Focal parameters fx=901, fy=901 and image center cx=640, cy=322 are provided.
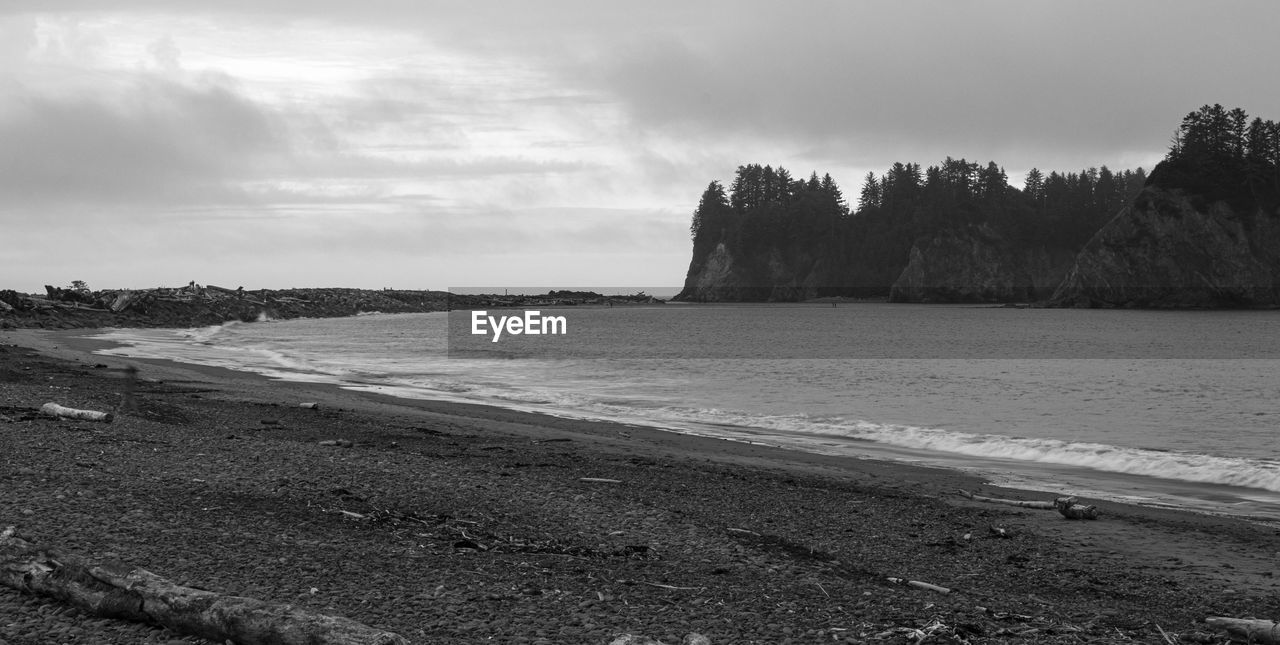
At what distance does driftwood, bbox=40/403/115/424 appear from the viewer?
43.4 ft

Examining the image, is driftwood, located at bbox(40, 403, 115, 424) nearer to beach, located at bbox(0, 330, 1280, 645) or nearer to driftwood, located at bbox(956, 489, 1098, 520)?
beach, located at bbox(0, 330, 1280, 645)

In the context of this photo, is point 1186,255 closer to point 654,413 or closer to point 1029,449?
point 654,413

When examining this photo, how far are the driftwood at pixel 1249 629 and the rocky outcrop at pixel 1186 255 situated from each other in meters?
114

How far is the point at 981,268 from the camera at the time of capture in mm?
152375

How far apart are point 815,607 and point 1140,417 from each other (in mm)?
18621

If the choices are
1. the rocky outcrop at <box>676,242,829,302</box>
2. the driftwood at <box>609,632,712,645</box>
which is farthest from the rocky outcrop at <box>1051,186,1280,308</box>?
the driftwood at <box>609,632,712,645</box>

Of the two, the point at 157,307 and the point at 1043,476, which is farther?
the point at 157,307

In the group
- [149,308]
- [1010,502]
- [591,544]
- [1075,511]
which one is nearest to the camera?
[591,544]

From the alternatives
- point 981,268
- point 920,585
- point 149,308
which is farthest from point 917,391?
point 981,268

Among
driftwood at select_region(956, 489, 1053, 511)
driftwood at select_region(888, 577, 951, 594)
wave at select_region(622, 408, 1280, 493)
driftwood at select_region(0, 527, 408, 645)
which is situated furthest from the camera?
wave at select_region(622, 408, 1280, 493)

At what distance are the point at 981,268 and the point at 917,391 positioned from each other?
134 meters

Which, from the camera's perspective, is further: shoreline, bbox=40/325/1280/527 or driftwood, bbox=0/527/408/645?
A: shoreline, bbox=40/325/1280/527

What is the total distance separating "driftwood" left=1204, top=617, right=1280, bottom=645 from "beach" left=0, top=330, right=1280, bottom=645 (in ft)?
0.50

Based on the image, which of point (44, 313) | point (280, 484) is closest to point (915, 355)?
point (280, 484)
